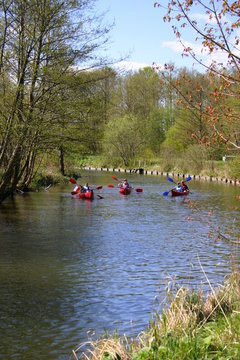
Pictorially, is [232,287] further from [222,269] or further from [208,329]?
[222,269]

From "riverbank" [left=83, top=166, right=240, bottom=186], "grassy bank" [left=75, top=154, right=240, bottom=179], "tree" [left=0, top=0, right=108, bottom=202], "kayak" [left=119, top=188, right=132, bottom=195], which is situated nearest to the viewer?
"tree" [left=0, top=0, right=108, bottom=202]

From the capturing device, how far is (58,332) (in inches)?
307

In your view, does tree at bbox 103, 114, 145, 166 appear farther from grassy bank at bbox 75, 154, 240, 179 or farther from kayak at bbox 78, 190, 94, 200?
kayak at bbox 78, 190, 94, 200

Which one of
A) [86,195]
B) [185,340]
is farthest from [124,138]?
[185,340]

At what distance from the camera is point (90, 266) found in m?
12.0

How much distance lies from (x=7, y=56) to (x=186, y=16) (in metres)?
13.5

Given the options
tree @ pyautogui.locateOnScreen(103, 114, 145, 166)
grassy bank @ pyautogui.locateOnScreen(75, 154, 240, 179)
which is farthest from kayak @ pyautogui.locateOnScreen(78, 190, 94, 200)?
tree @ pyautogui.locateOnScreen(103, 114, 145, 166)

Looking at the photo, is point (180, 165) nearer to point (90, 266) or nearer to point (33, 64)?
point (33, 64)

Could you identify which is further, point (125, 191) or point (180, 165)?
point (180, 165)

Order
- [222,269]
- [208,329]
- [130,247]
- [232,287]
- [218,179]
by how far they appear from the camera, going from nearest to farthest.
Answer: [208,329] → [232,287] → [222,269] → [130,247] → [218,179]

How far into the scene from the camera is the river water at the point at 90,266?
7.85 m

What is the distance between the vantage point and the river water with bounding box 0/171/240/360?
7852 millimetres

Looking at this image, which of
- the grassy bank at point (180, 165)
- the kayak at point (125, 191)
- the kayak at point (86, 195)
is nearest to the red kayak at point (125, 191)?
the kayak at point (125, 191)

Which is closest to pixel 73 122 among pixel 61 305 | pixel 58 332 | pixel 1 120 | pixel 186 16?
pixel 1 120
